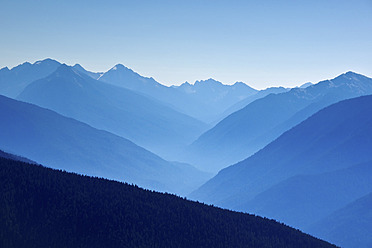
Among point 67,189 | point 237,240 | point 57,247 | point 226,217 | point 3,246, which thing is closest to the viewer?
point 3,246

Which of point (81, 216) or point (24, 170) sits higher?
point (24, 170)

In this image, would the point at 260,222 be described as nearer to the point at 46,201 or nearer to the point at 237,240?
the point at 237,240

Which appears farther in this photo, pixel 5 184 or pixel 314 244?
pixel 314 244

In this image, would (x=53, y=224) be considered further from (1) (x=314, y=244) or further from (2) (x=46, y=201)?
(1) (x=314, y=244)

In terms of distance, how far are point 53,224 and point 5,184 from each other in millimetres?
18720

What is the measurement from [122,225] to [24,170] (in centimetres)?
3361

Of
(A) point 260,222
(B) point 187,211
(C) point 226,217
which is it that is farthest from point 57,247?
(A) point 260,222

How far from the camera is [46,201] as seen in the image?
437 feet

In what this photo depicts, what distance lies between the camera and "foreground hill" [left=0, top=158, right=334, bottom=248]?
124 metres

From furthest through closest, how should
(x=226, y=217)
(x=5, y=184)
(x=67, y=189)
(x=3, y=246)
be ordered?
(x=226, y=217)
(x=67, y=189)
(x=5, y=184)
(x=3, y=246)

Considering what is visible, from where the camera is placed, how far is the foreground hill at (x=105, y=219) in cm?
12350

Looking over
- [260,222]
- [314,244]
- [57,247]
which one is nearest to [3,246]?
[57,247]

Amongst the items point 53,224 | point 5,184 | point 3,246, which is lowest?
point 3,246

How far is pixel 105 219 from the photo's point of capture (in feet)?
450
